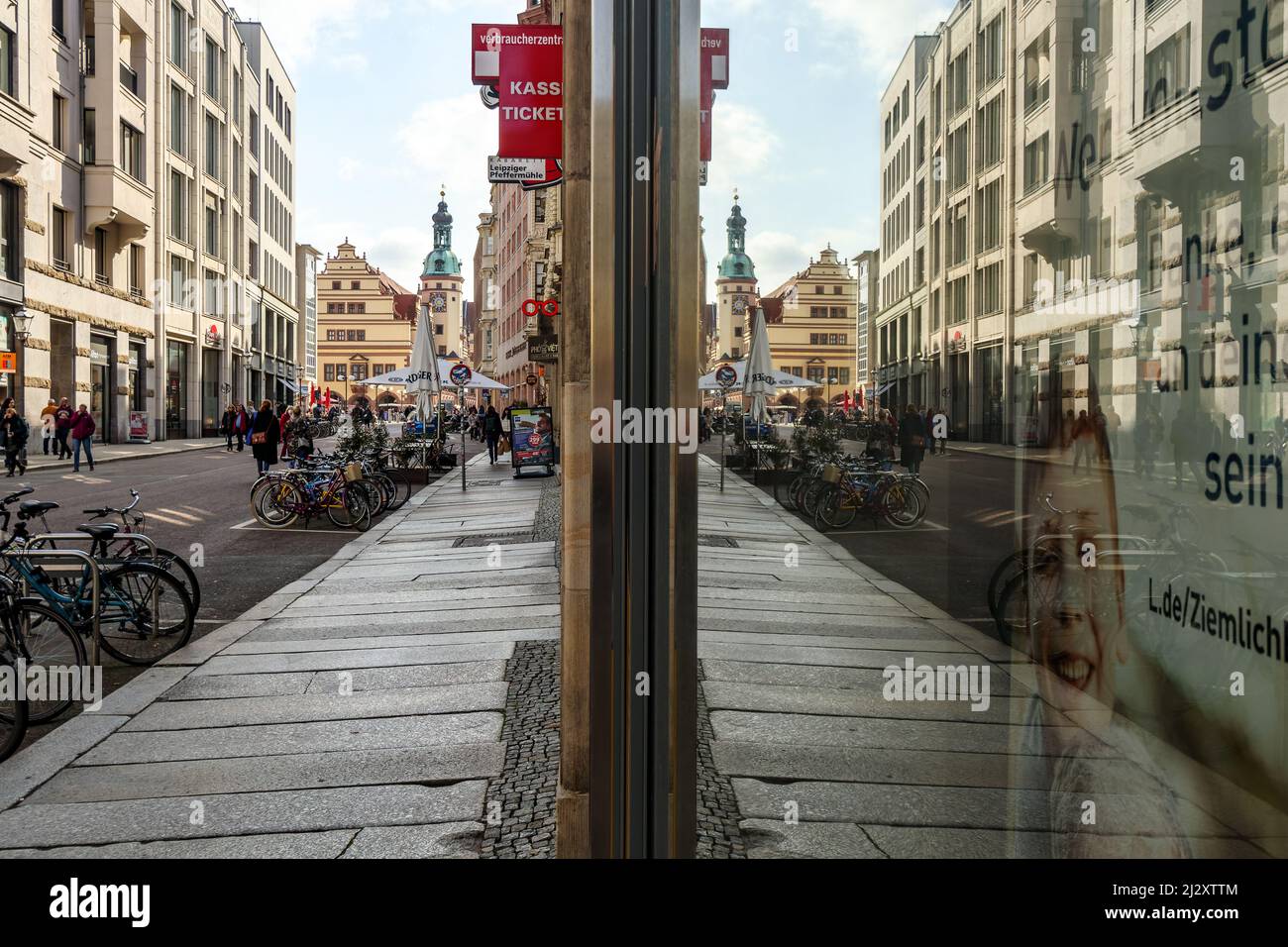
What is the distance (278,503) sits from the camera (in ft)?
43.2

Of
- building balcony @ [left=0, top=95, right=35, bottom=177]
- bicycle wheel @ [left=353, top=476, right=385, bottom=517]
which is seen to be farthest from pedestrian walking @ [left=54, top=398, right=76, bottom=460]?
bicycle wheel @ [left=353, top=476, right=385, bottom=517]

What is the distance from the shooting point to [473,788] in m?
3.75

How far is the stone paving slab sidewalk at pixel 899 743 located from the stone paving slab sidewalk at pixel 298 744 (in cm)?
139

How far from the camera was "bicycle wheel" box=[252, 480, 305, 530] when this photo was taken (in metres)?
13.1

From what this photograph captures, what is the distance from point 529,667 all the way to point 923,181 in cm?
388

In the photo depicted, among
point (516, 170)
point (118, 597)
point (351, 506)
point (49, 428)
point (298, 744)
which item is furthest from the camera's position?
point (49, 428)

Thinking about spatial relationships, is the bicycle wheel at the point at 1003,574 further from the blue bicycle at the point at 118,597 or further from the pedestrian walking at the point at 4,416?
the pedestrian walking at the point at 4,416

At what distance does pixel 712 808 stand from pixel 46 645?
3720 mm

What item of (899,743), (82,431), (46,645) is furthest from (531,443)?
(899,743)

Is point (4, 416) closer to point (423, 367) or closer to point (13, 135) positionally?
point (13, 135)

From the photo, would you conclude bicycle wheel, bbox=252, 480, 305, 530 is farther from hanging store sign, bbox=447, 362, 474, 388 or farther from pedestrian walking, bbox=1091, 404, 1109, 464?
pedestrian walking, bbox=1091, 404, 1109, 464

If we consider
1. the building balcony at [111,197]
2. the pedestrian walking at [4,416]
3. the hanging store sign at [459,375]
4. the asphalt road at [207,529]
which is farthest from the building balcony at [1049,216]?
the building balcony at [111,197]

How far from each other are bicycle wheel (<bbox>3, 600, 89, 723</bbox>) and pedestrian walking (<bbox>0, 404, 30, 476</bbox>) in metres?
17.8
